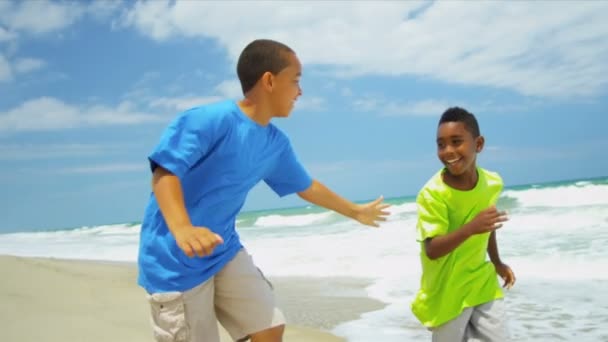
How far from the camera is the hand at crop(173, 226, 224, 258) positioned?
1.80 metres

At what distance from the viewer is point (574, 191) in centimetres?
2091

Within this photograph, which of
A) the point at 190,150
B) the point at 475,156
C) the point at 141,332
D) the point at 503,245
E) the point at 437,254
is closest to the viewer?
the point at 190,150

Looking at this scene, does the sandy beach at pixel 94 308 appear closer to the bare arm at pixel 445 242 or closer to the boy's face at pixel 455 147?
the bare arm at pixel 445 242

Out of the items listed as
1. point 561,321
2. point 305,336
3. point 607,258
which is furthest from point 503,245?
point 305,336

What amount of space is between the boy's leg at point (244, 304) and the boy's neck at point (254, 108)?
0.61 m

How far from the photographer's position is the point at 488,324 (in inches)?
109

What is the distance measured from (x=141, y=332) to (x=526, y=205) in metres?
18.6

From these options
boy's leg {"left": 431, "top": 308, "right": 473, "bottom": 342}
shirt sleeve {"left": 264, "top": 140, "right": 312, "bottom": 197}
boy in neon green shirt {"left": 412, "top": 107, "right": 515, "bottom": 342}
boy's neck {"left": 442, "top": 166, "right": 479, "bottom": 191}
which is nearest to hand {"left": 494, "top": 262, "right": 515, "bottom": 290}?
boy in neon green shirt {"left": 412, "top": 107, "right": 515, "bottom": 342}

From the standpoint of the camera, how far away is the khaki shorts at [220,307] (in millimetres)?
2270

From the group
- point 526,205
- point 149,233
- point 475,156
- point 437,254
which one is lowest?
point 526,205

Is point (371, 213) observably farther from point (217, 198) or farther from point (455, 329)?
point (217, 198)

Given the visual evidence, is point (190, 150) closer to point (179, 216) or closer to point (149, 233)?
point (179, 216)

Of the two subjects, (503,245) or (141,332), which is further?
(503,245)

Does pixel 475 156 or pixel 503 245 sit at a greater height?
pixel 475 156
